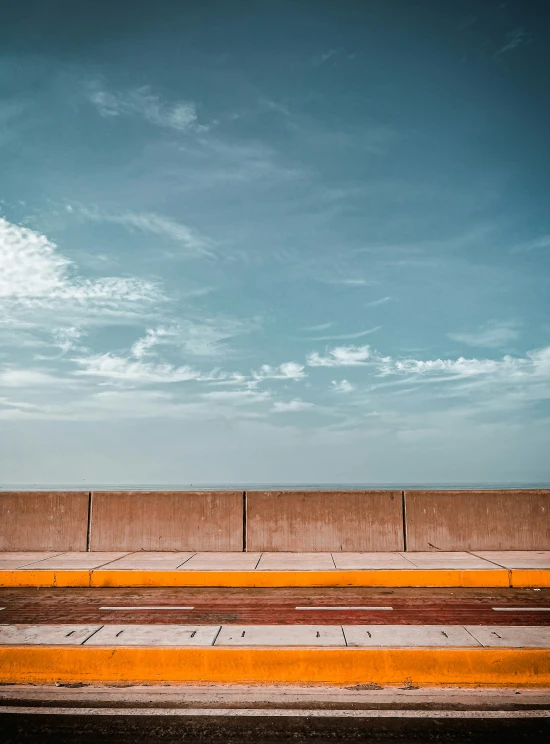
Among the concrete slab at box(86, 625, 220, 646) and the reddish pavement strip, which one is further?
the reddish pavement strip

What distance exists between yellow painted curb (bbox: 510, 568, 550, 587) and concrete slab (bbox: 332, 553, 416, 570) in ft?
5.48

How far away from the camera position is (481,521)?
1271 cm

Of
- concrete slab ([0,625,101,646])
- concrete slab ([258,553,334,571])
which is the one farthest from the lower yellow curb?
concrete slab ([0,625,101,646])

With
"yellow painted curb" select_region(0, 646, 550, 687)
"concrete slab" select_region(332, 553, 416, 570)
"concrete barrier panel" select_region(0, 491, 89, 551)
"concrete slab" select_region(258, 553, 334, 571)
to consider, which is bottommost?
"yellow painted curb" select_region(0, 646, 550, 687)

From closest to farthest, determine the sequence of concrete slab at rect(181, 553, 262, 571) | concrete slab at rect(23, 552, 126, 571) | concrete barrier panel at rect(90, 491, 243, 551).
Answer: concrete slab at rect(181, 553, 262, 571) < concrete slab at rect(23, 552, 126, 571) < concrete barrier panel at rect(90, 491, 243, 551)

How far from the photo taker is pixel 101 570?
10.4 m

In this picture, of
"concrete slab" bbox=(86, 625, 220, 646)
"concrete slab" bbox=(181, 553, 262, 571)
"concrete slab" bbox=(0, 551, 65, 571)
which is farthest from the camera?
"concrete slab" bbox=(0, 551, 65, 571)

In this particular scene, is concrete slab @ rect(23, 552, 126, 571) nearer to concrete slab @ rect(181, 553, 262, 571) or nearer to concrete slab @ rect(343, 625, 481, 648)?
concrete slab @ rect(181, 553, 262, 571)

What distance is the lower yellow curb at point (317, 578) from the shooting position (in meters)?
9.94

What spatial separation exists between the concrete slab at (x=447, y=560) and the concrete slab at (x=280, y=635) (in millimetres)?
4025

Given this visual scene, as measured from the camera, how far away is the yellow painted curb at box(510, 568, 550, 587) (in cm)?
994

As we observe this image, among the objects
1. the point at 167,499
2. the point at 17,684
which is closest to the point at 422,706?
the point at 17,684

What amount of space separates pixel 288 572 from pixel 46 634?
425 centimetres

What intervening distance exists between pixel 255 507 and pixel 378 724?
809 cm
